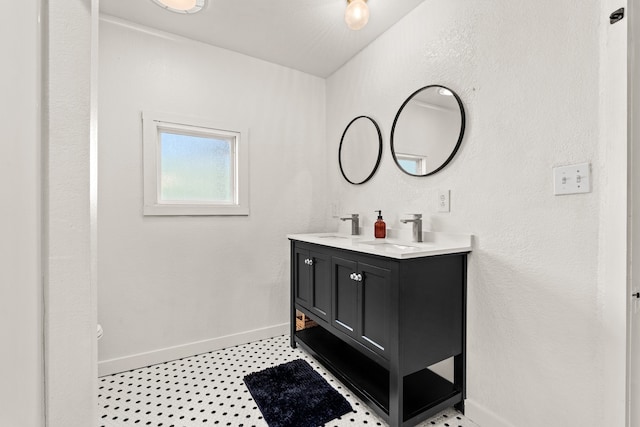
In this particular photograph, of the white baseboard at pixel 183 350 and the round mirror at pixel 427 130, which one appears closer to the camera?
the round mirror at pixel 427 130

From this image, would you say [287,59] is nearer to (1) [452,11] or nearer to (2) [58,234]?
(1) [452,11]

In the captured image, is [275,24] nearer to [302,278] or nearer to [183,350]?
[302,278]

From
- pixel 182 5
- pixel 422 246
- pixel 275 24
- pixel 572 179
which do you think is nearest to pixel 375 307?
pixel 422 246

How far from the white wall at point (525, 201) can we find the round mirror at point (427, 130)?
0.19 feet

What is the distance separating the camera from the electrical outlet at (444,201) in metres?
1.68

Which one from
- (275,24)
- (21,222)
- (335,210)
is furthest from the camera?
(335,210)

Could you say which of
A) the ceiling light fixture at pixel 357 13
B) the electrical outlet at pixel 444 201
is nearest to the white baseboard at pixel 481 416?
the electrical outlet at pixel 444 201

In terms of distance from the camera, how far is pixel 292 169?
2672 millimetres

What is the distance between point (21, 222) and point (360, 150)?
2.17 m

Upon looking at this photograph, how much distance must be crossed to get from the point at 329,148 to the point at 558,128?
186 centimetres

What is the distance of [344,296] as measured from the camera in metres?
1.77

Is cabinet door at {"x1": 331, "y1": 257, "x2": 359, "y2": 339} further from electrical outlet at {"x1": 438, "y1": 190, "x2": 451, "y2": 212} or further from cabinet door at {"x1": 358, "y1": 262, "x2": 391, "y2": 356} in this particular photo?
electrical outlet at {"x1": 438, "y1": 190, "x2": 451, "y2": 212}

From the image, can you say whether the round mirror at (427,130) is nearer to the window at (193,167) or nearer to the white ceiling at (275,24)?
the white ceiling at (275,24)

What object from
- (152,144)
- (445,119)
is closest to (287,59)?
(152,144)
